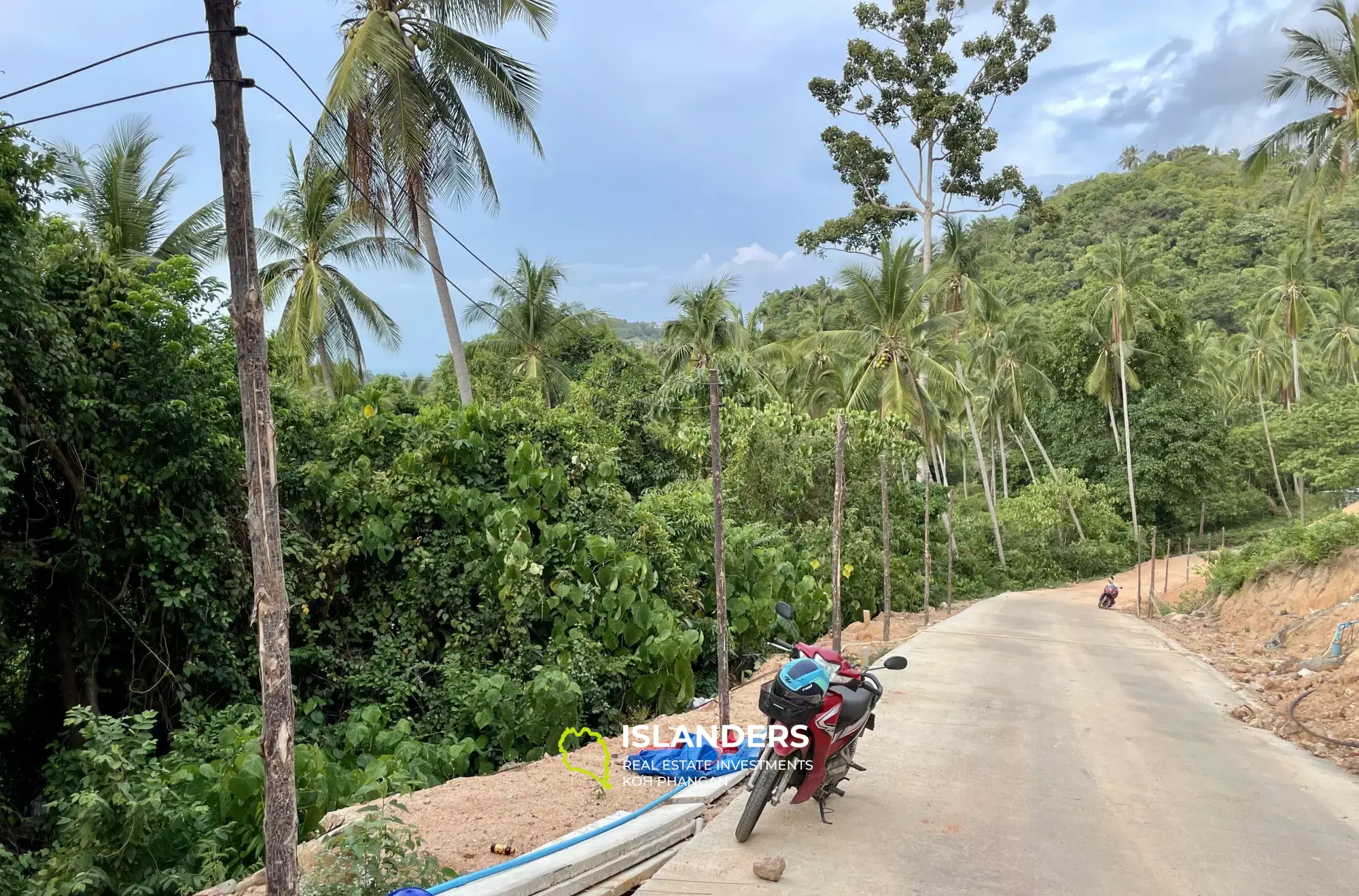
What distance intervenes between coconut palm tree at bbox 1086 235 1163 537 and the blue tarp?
29959 millimetres

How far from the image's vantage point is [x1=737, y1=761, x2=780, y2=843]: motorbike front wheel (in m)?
4.20

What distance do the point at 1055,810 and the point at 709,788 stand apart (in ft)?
6.90

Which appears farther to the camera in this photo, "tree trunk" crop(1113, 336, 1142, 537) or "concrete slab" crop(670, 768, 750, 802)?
"tree trunk" crop(1113, 336, 1142, 537)

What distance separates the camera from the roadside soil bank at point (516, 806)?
14.4 feet

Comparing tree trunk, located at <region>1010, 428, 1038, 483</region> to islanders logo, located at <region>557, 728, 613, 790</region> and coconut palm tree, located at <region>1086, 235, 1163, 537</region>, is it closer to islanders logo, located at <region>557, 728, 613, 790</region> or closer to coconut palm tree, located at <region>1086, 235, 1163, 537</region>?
coconut palm tree, located at <region>1086, 235, 1163, 537</region>

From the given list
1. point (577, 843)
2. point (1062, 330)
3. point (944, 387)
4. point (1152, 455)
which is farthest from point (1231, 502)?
point (577, 843)

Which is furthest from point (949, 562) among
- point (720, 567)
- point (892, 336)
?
point (720, 567)

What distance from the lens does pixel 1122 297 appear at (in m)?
30.0

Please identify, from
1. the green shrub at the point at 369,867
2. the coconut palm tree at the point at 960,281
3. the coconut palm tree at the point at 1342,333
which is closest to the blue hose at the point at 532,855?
the green shrub at the point at 369,867

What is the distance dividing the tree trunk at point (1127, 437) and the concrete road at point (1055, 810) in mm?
25886

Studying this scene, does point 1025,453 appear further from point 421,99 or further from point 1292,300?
point 421,99

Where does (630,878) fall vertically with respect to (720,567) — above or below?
below

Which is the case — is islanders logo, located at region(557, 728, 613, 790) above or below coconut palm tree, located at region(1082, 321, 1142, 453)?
below

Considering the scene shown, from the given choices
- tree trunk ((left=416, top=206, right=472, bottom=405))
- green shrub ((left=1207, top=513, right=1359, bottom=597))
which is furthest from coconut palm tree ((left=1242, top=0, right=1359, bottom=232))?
tree trunk ((left=416, top=206, right=472, bottom=405))
